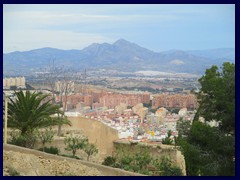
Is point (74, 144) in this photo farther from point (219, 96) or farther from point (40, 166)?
point (219, 96)

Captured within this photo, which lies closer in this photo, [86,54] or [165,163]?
[165,163]

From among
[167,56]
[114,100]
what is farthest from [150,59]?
[114,100]

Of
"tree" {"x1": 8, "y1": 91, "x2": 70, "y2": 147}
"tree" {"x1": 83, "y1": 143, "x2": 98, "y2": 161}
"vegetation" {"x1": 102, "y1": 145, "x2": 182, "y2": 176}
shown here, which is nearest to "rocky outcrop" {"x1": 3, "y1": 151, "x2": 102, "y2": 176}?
"vegetation" {"x1": 102, "y1": 145, "x2": 182, "y2": 176}

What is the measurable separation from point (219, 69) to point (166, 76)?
1.62 metres

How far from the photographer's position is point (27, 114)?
1456cm

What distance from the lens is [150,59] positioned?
51.8 ft

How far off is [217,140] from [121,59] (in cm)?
423

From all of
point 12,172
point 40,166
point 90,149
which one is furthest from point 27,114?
point 12,172

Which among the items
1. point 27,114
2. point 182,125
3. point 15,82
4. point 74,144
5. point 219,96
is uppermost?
point 15,82

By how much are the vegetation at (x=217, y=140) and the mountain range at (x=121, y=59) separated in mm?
1605

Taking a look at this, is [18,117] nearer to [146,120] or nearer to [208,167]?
[146,120]

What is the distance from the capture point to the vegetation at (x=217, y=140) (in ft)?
41.4
